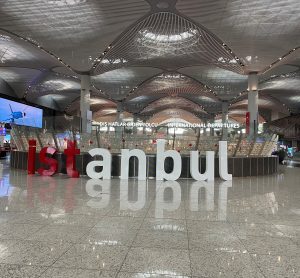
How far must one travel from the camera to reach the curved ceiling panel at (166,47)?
79.3 ft

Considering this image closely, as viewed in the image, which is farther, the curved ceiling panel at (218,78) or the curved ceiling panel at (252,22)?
the curved ceiling panel at (218,78)

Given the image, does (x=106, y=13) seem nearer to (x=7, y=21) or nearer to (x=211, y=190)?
(x=7, y=21)

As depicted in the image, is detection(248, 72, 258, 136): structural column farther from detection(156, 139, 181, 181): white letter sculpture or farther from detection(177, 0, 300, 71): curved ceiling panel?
detection(156, 139, 181, 181): white letter sculpture

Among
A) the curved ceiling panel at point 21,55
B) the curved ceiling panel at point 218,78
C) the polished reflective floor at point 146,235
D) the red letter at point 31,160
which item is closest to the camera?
the polished reflective floor at point 146,235

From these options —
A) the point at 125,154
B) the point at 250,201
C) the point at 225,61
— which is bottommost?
the point at 250,201

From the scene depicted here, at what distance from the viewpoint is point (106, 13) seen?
2117 centimetres

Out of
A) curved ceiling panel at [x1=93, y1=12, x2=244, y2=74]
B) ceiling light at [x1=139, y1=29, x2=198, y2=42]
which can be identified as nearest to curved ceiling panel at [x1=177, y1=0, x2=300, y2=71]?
curved ceiling panel at [x1=93, y1=12, x2=244, y2=74]

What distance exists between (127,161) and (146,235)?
760 centimetres

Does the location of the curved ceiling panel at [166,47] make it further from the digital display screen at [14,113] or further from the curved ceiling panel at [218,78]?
the digital display screen at [14,113]

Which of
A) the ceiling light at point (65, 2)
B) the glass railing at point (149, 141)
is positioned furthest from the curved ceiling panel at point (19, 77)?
the glass railing at point (149, 141)

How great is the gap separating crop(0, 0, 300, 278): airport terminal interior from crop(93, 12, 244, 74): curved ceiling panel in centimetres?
16

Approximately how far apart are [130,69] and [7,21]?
59.5ft

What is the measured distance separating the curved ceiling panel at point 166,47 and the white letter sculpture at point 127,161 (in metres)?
13.5

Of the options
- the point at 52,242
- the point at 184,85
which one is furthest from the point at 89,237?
the point at 184,85
